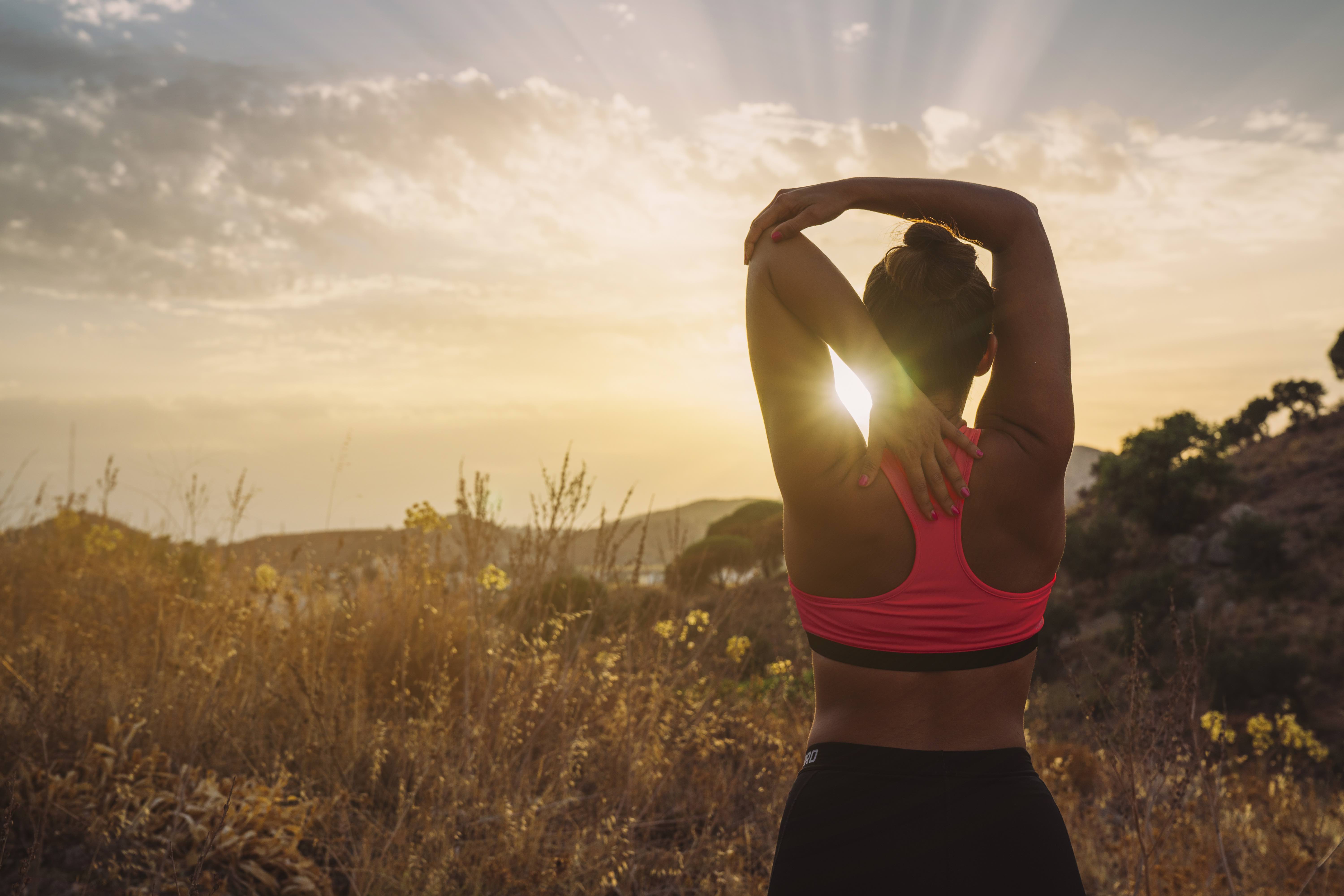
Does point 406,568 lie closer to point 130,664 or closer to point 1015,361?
point 130,664

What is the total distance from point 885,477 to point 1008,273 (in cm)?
54

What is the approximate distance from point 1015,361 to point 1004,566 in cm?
40

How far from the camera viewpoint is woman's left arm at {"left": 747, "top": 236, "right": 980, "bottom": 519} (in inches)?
53.8

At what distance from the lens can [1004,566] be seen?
1.42 metres

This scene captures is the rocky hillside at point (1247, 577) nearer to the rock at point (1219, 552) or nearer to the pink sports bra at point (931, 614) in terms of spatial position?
the rock at point (1219, 552)

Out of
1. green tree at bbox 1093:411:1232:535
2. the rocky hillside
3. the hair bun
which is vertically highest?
green tree at bbox 1093:411:1232:535

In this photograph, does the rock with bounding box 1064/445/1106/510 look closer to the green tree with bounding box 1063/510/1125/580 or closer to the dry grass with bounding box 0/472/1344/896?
the green tree with bounding box 1063/510/1125/580

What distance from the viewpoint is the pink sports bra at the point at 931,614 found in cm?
138

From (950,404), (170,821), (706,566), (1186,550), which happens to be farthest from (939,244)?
(1186,550)

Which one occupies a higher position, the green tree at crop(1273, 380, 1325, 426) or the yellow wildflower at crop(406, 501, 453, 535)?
the green tree at crop(1273, 380, 1325, 426)

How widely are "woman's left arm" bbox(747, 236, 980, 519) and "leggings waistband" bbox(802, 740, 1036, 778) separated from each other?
43 centimetres

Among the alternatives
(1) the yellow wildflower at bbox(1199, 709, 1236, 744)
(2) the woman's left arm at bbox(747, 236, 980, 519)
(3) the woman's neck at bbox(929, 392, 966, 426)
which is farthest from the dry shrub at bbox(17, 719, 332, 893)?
(1) the yellow wildflower at bbox(1199, 709, 1236, 744)

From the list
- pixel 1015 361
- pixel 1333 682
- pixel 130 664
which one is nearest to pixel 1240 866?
pixel 1015 361

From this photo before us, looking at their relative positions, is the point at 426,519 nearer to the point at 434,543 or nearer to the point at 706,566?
the point at 434,543
